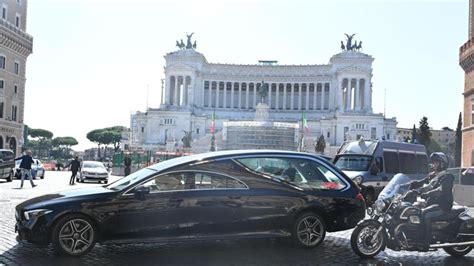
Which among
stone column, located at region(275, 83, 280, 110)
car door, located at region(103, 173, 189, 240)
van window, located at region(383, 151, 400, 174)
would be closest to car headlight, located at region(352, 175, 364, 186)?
van window, located at region(383, 151, 400, 174)

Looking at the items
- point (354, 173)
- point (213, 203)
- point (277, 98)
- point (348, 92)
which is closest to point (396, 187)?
point (213, 203)

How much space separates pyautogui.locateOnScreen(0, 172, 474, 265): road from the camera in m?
7.78

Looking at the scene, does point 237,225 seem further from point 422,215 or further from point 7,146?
point 7,146

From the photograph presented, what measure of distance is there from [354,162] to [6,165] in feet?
59.5

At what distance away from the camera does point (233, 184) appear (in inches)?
346

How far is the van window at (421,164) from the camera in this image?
814 inches

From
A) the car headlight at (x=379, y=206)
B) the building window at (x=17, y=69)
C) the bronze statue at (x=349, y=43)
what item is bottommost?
the car headlight at (x=379, y=206)

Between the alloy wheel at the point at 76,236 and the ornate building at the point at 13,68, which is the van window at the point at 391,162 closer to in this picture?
the alloy wheel at the point at 76,236

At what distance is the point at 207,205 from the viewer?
27.7 ft

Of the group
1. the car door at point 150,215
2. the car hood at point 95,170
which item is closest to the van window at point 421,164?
the car door at point 150,215

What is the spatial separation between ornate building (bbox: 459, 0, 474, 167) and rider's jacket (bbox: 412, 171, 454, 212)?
3181cm

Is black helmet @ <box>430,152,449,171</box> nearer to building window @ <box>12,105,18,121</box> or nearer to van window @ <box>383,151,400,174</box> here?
van window @ <box>383,151,400,174</box>

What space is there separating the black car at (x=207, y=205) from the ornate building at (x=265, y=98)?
87147 mm

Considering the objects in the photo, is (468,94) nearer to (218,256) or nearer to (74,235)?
(218,256)
